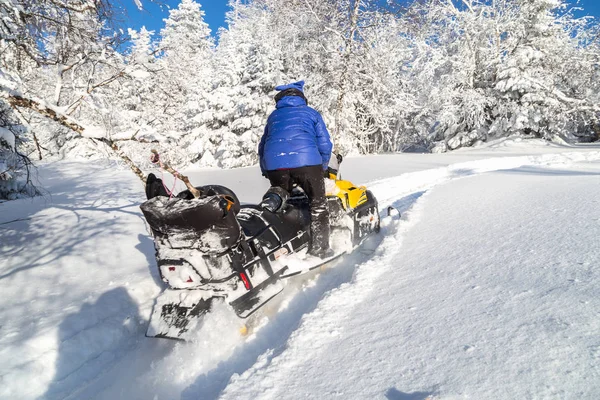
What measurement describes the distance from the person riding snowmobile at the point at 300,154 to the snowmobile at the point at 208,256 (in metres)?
0.52

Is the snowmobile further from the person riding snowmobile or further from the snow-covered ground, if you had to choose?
the person riding snowmobile

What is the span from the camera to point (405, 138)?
→ 1238 inches

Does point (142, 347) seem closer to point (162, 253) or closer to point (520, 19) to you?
point (162, 253)

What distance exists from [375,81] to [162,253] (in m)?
12.6

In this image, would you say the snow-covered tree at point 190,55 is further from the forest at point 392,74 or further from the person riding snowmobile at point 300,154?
the person riding snowmobile at point 300,154

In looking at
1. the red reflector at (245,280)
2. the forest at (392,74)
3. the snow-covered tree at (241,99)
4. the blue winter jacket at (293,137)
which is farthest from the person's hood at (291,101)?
the snow-covered tree at (241,99)

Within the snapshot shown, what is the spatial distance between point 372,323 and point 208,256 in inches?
48.5

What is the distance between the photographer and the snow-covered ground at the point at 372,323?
1.49m

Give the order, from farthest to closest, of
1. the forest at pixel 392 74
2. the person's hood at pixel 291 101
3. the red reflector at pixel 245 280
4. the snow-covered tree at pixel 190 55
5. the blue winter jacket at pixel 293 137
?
the snow-covered tree at pixel 190 55, the forest at pixel 392 74, the person's hood at pixel 291 101, the blue winter jacket at pixel 293 137, the red reflector at pixel 245 280

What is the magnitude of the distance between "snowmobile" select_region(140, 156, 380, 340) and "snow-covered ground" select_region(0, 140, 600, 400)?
0.64 ft

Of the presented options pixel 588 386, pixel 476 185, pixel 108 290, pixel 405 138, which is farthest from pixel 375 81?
pixel 405 138

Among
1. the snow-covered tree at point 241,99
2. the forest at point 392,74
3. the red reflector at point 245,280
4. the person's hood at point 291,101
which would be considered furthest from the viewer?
A: the snow-covered tree at point 241,99

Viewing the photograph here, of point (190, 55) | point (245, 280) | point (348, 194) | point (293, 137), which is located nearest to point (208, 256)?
point (245, 280)

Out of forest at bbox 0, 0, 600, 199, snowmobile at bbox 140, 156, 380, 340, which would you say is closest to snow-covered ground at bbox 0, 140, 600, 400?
snowmobile at bbox 140, 156, 380, 340
